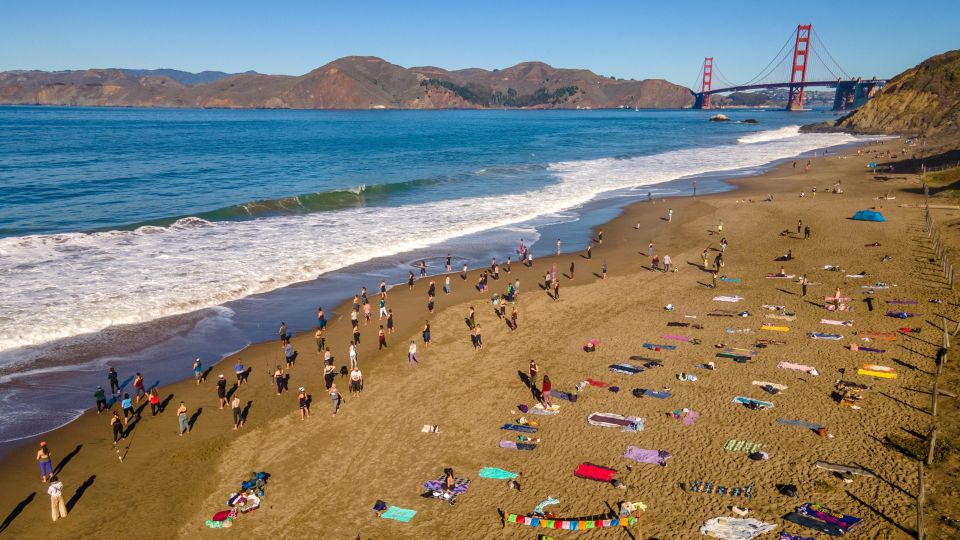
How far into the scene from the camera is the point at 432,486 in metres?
14.6

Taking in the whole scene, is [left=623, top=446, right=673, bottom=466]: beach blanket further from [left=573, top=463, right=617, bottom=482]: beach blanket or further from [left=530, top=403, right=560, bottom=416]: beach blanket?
[left=530, top=403, right=560, bottom=416]: beach blanket

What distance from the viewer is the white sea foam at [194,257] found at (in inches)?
1022

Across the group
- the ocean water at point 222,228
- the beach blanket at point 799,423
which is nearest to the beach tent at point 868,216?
the ocean water at point 222,228

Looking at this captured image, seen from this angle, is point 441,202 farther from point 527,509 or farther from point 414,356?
point 527,509

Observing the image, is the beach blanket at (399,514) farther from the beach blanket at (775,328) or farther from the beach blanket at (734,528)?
the beach blanket at (775,328)

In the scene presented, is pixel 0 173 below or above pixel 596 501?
above

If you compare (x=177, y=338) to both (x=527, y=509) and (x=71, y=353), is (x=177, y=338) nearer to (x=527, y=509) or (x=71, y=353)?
(x=71, y=353)

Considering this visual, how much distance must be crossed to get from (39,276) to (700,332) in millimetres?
32339

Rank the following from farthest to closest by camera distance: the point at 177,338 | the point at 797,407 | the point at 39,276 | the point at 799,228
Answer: the point at 799,228
the point at 39,276
the point at 177,338
the point at 797,407

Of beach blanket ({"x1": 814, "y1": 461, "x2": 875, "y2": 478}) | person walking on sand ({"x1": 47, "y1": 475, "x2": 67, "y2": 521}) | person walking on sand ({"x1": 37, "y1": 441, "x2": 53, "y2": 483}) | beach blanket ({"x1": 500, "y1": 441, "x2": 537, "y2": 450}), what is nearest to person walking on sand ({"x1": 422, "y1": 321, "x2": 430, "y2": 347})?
beach blanket ({"x1": 500, "y1": 441, "x2": 537, "y2": 450})

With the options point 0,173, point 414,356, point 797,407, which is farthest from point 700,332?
point 0,173

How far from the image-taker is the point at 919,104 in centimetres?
11381

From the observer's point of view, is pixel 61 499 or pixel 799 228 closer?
pixel 61 499

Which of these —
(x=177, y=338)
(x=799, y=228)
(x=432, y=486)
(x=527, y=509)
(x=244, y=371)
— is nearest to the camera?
(x=527, y=509)
